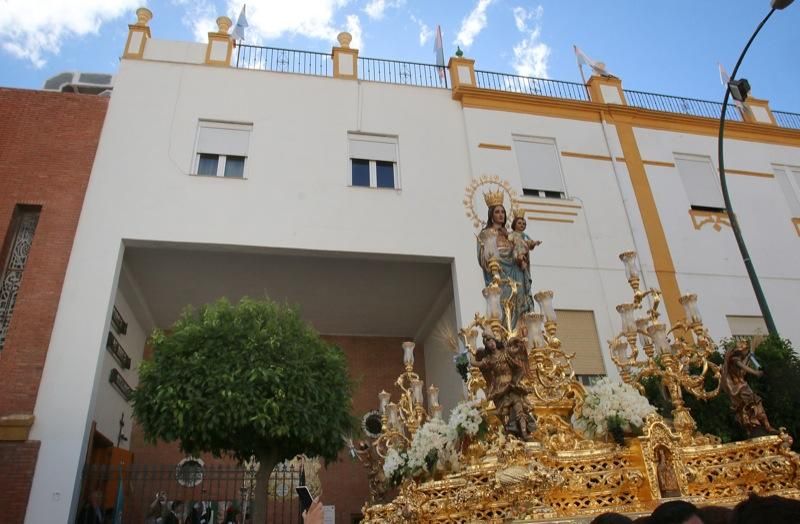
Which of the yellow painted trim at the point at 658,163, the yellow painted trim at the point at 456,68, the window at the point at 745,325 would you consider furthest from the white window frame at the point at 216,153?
the window at the point at 745,325

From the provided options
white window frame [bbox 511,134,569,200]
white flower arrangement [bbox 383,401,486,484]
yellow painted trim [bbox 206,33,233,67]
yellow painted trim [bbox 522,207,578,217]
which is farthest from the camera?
yellow painted trim [bbox 206,33,233,67]

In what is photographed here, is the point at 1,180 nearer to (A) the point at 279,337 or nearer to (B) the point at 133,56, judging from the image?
(B) the point at 133,56

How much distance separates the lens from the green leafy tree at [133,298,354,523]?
8.88 m

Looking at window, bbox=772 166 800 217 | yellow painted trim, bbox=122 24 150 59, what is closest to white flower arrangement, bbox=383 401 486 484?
yellow painted trim, bbox=122 24 150 59

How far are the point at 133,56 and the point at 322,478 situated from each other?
1047 cm

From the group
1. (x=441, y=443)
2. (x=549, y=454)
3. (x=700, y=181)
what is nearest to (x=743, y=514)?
(x=549, y=454)

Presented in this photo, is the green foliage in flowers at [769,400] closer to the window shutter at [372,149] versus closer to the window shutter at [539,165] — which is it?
the window shutter at [539,165]

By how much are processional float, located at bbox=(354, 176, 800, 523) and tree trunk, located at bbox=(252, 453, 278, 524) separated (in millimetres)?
4015

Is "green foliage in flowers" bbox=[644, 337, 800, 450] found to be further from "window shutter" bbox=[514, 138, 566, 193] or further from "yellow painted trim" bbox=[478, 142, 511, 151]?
"yellow painted trim" bbox=[478, 142, 511, 151]

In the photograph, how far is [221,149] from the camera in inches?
480

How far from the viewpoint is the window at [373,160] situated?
41.4ft

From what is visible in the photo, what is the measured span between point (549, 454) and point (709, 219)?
11.2 meters

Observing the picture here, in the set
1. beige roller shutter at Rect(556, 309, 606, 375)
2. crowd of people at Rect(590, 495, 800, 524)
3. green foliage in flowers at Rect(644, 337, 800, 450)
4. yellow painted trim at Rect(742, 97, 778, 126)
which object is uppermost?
yellow painted trim at Rect(742, 97, 778, 126)

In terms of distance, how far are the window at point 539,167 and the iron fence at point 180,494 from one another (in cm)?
778
